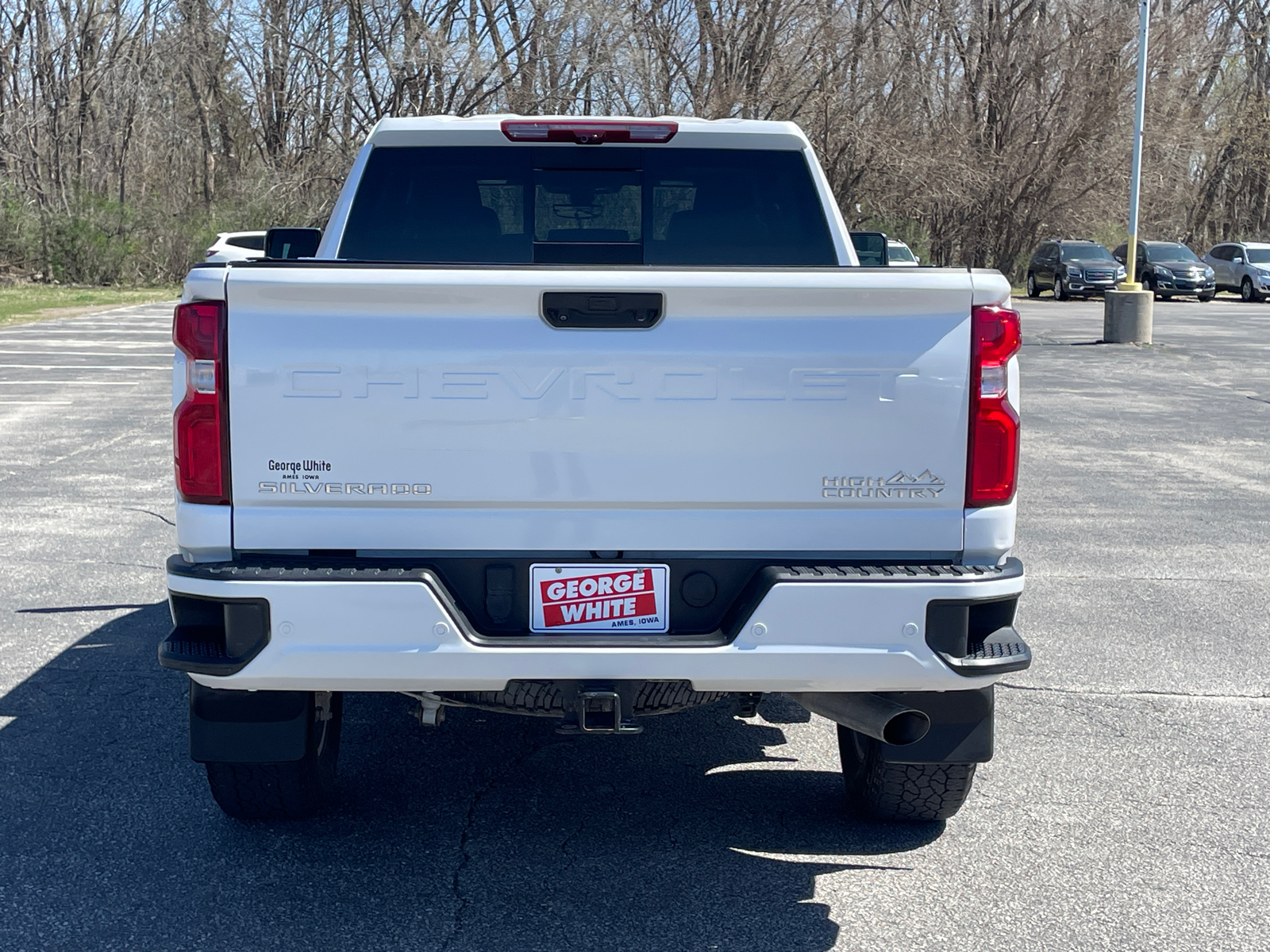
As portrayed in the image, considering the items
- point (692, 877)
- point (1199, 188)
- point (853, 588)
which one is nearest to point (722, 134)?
point (853, 588)

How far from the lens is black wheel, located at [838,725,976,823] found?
4066mm

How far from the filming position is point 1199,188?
57.1 m

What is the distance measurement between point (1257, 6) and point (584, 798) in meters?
59.6

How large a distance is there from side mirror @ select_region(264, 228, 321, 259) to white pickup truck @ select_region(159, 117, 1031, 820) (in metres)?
2.09

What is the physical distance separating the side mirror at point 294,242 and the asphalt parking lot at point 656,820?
182 centimetres

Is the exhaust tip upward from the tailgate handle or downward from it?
downward

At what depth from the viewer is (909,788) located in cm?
411

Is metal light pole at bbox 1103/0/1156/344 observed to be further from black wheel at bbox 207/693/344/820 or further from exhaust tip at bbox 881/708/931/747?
black wheel at bbox 207/693/344/820

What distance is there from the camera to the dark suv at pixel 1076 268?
37.3 meters

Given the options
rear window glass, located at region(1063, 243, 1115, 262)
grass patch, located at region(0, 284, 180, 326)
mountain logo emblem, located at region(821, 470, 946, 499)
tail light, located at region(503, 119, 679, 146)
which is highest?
tail light, located at region(503, 119, 679, 146)

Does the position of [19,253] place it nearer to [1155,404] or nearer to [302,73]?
[302,73]

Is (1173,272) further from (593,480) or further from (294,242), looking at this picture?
(593,480)

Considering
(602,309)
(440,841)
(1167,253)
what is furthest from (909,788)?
(1167,253)

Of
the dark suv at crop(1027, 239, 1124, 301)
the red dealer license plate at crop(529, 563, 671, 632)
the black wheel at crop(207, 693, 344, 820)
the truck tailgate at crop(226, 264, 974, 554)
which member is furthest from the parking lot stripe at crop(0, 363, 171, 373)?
the dark suv at crop(1027, 239, 1124, 301)
